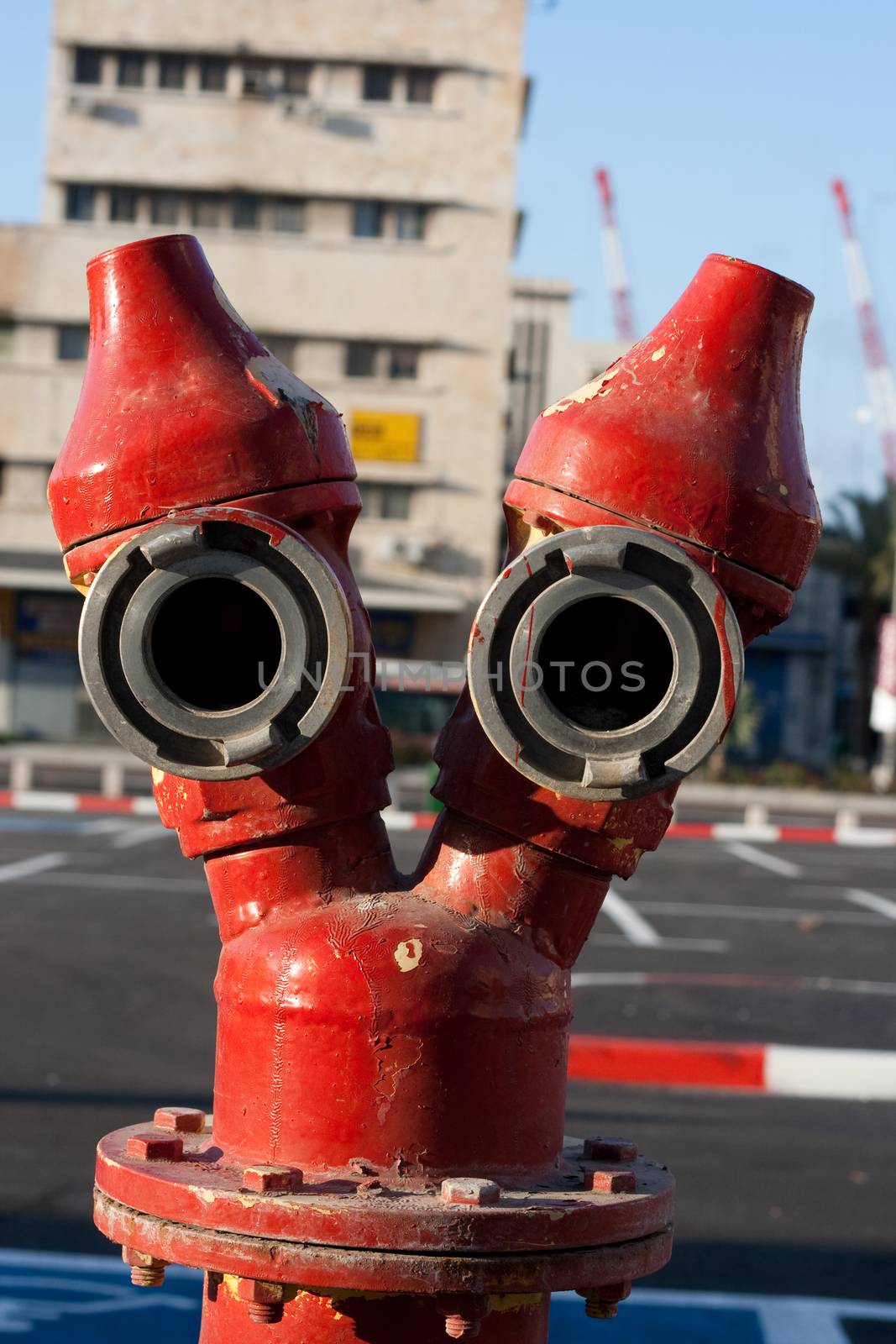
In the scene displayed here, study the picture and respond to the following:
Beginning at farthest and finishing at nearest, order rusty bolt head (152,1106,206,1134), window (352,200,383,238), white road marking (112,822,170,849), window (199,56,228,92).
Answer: window (199,56,228,92)
window (352,200,383,238)
white road marking (112,822,170,849)
rusty bolt head (152,1106,206,1134)

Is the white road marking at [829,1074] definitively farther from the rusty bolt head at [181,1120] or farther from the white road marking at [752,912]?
the white road marking at [752,912]

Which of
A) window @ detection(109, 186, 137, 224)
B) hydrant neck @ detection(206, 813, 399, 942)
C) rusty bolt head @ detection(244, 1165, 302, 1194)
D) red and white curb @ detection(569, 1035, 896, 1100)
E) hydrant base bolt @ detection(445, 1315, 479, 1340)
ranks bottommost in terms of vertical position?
red and white curb @ detection(569, 1035, 896, 1100)

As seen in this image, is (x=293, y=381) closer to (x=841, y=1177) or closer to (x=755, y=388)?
(x=755, y=388)

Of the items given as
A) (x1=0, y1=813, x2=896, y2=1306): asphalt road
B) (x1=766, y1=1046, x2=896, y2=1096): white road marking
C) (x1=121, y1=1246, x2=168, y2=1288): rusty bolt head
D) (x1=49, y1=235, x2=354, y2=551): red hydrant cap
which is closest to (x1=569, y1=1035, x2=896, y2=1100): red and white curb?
(x1=766, y1=1046, x2=896, y2=1096): white road marking

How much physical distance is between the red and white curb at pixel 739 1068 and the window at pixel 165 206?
39058 millimetres

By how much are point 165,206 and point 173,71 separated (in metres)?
3.62

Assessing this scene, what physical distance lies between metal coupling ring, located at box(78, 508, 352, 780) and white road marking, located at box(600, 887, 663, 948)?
9.36m

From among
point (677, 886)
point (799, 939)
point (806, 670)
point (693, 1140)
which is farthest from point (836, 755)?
point (693, 1140)

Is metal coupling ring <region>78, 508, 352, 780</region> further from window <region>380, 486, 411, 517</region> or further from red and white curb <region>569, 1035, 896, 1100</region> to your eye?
window <region>380, 486, 411, 517</region>

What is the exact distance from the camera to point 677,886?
50.7ft

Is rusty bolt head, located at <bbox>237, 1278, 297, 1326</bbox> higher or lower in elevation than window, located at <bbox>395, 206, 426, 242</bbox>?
lower

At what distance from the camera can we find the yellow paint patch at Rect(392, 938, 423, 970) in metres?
1.69

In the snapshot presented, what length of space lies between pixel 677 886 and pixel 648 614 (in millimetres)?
14021

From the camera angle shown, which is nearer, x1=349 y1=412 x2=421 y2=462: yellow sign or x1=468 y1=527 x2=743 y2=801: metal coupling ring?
x1=468 y1=527 x2=743 y2=801: metal coupling ring
